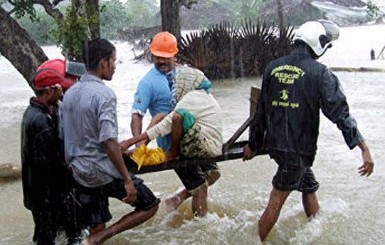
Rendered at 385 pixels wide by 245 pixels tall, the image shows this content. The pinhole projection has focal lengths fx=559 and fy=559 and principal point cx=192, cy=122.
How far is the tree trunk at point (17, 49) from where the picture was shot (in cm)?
898

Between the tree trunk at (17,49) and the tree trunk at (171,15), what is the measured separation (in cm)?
874

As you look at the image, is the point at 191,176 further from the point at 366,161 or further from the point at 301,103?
the point at 366,161

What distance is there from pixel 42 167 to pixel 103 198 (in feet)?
1.72

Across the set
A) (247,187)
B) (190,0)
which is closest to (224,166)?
(247,187)

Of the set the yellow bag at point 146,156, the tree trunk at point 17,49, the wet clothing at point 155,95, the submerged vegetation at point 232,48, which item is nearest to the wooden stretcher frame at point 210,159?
the yellow bag at point 146,156

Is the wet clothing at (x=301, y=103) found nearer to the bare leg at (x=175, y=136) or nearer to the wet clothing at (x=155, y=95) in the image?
the bare leg at (x=175, y=136)

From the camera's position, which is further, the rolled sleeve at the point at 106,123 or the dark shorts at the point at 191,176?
the dark shorts at the point at 191,176

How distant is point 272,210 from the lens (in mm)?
4395

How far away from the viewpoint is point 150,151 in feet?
14.4

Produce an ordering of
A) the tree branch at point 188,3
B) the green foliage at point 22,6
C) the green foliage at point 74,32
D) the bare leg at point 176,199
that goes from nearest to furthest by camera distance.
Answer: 1. the bare leg at point 176,199
2. the green foliage at point 74,32
3. the green foliage at point 22,6
4. the tree branch at point 188,3

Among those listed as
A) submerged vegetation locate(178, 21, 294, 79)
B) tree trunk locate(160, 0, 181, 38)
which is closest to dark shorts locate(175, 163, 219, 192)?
submerged vegetation locate(178, 21, 294, 79)

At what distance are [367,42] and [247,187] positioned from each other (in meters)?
25.1

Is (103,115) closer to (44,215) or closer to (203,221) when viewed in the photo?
(44,215)

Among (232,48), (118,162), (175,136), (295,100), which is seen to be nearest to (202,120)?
(175,136)
